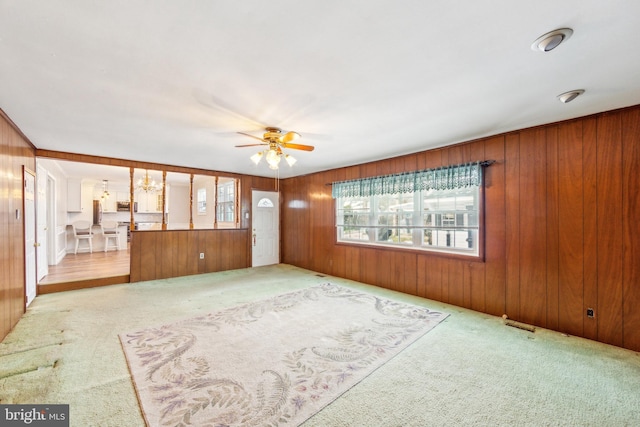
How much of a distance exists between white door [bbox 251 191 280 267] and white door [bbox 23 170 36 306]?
3.83 meters


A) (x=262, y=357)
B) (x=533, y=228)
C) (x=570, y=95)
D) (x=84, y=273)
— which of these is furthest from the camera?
(x=84, y=273)

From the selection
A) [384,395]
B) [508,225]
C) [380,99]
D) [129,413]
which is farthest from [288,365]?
[508,225]

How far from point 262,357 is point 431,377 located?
4.91 feet

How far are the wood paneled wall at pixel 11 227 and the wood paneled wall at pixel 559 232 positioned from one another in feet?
17.4

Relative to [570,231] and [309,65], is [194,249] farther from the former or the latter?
[570,231]

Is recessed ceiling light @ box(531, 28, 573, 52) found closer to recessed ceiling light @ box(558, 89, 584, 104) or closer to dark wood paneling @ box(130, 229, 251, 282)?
recessed ceiling light @ box(558, 89, 584, 104)

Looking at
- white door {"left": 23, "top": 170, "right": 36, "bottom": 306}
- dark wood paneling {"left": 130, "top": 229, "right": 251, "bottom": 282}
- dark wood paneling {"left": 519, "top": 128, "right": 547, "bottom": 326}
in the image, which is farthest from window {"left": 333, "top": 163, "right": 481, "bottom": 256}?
white door {"left": 23, "top": 170, "right": 36, "bottom": 306}

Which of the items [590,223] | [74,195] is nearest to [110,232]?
[74,195]

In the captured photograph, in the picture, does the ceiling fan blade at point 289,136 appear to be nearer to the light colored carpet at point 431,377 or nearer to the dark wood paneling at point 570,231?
the light colored carpet at point 431,377

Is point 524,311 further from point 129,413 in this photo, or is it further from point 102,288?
point 102,288

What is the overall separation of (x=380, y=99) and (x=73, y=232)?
987cm

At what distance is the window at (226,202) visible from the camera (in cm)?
753

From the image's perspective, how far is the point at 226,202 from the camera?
308 inches

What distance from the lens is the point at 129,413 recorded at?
1740 mm
